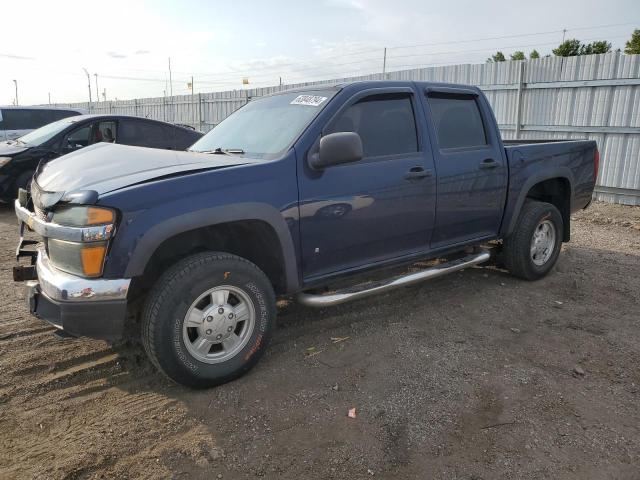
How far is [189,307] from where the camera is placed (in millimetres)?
2945

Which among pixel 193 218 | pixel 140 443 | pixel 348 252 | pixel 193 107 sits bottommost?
pixel 140 443

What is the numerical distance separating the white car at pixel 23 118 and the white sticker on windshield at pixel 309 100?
11.0 m

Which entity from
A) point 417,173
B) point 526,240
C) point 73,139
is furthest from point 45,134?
point 526,240

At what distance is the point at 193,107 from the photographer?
19969mm

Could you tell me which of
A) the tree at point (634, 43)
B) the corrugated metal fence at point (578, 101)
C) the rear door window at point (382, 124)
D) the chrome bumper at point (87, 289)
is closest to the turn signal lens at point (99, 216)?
the chrome bumper at point (87, 289)

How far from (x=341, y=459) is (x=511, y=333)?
2.10 metres

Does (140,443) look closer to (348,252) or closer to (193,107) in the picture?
(348,252)

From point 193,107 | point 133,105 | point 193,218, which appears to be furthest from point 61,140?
point 133,105

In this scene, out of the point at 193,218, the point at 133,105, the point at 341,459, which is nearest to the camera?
the point at 341,459

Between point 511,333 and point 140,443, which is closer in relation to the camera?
point 140,443

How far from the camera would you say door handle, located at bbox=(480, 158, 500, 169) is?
4.45 meters

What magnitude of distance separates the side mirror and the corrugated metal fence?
7989mm

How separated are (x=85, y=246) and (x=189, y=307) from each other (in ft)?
2.19

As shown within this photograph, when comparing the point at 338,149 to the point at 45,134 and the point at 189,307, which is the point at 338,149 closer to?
the point at 189,307
